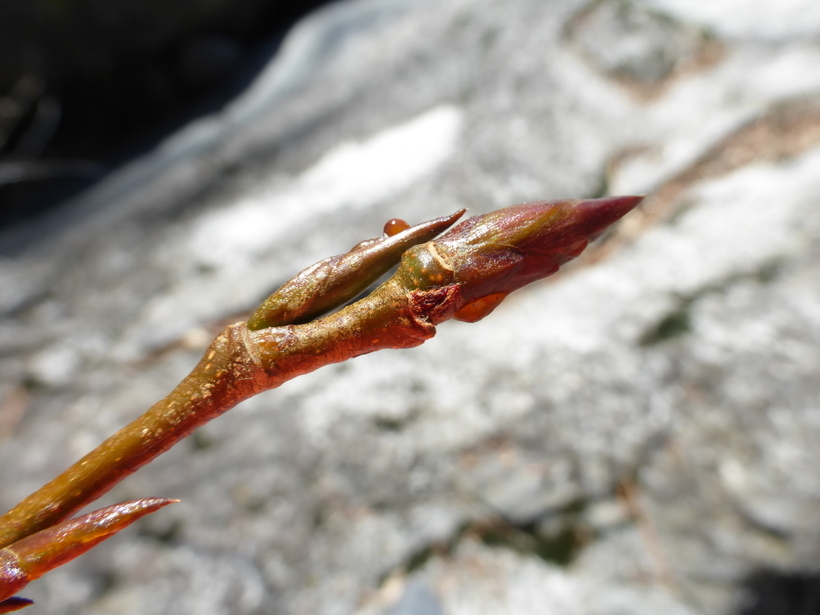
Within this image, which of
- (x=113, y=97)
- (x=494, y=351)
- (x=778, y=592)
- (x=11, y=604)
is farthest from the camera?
(x=113, y=97)

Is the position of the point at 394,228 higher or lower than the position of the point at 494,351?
higher

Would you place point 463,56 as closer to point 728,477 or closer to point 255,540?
point 728,477

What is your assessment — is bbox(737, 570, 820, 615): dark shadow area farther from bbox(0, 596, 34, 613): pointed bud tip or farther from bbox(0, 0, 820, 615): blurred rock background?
bbox(0, 596, 34, 613): pointed bud tip

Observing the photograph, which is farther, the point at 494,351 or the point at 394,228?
the point at 494,351

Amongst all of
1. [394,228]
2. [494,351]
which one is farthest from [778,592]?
[394,228]

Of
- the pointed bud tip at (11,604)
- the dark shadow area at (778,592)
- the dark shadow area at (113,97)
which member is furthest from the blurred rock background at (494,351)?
the pointed bud tip at (11,604)

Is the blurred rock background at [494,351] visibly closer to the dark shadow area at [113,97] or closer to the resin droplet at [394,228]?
the dark shadow area at [113,97]

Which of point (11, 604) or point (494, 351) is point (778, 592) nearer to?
point (494, 351)

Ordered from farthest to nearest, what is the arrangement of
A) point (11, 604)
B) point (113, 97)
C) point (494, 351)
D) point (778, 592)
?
1. point (113, 97)
2. point (494, 351)
3. point (778, 592)
4. point (11, 604)
